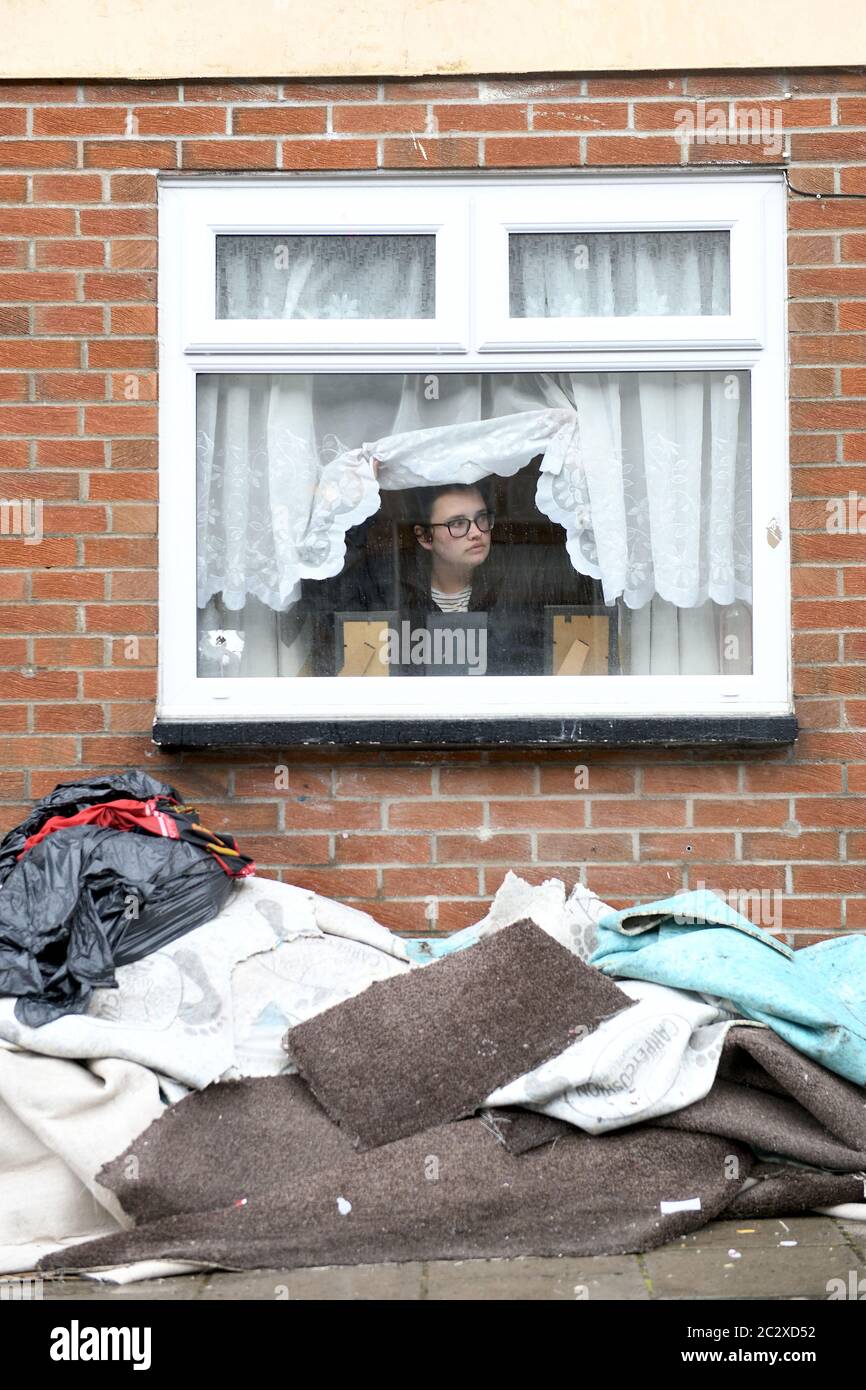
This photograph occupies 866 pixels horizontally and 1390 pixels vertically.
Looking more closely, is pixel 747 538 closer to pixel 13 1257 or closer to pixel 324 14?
pixel 324 14

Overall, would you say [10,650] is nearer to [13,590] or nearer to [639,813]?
[13,590]

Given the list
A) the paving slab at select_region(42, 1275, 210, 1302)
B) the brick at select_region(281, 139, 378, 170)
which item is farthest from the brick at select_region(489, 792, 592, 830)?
the brick at select_region(281, 139, 378, 170)

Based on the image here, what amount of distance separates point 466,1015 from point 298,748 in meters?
1.30

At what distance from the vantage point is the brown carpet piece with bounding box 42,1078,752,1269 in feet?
10.4

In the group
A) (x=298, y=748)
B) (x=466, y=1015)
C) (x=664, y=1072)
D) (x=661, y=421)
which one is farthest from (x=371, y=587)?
(x=664, y=1072)

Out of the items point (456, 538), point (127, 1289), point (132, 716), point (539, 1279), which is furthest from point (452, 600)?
point (127, 1289)

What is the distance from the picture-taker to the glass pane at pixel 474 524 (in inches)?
183

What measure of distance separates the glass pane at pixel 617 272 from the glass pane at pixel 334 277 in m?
0.32

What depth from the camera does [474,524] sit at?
469 centimetres

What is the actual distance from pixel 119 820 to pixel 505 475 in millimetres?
1748

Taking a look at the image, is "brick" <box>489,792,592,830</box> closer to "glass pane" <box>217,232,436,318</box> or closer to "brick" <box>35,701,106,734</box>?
"brick" <box>35,701,106,734</box>

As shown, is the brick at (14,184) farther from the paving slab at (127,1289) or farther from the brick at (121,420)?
the paving slab at (127,1289)

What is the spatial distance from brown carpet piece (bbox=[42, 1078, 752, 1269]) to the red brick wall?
47.5 inches

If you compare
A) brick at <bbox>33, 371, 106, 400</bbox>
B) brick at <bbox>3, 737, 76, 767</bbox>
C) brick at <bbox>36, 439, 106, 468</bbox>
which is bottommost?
brick at <bbox>3, 737, 76, 767</bbox>
